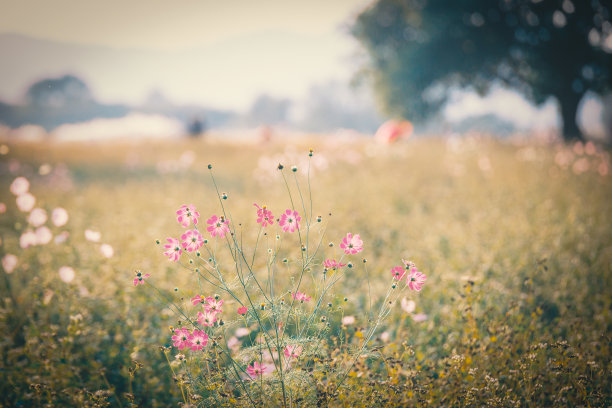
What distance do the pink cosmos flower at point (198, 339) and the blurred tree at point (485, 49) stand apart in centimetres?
1501

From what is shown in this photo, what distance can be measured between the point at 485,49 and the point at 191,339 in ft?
53.9

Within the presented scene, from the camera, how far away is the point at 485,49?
14.4 m

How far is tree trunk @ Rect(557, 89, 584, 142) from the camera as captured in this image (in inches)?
573

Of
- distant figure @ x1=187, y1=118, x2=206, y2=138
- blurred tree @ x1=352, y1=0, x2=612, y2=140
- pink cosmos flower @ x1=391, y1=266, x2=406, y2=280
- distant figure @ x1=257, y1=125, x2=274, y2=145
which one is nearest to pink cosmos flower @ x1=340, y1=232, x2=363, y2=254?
pink cosmos flower @ x1=391, y1=266, x2=406, y2=280

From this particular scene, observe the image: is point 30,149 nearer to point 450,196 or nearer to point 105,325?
point 105,325

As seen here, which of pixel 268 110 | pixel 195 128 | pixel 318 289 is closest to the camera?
pixel 318 289

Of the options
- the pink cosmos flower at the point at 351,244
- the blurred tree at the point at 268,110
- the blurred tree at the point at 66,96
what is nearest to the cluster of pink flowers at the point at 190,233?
the pink cosmos flower at the point at 351,244

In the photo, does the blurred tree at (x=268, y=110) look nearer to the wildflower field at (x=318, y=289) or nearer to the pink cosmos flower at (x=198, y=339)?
the wildflower field at (x=318, y=289)

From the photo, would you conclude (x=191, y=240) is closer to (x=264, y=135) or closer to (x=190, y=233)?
(x=190, y=233)

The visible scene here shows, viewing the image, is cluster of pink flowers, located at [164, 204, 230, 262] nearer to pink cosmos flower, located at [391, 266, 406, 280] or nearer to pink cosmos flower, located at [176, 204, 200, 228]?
pink cosmos flower, located at [176, 204, 200, 228]

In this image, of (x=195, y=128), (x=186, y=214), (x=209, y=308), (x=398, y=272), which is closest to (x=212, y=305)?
(x=209, y=308)

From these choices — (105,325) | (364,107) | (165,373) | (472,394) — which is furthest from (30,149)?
(364,107)

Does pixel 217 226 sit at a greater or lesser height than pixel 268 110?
lesser

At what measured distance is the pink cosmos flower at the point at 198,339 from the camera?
1.82 m
